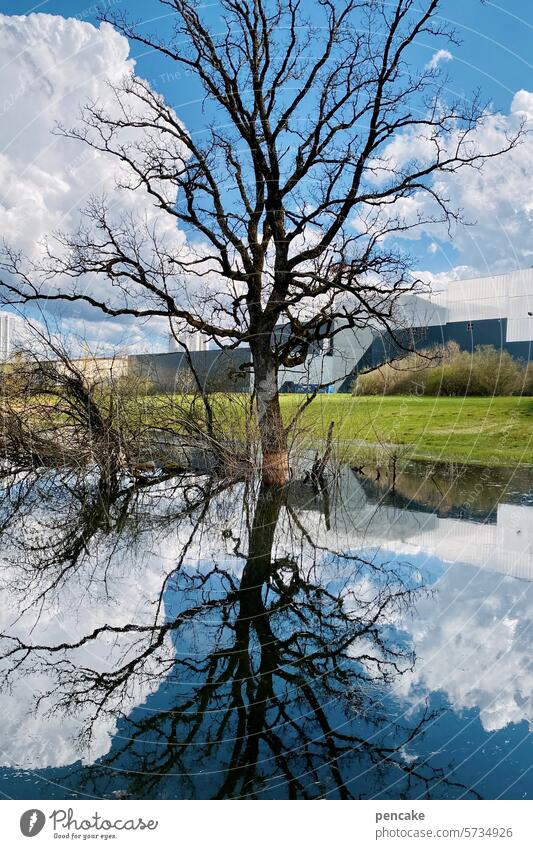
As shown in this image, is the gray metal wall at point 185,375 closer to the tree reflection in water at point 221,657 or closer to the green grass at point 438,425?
the green grass at point 438,425

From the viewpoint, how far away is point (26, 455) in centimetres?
1556

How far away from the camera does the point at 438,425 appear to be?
2142 centimetres

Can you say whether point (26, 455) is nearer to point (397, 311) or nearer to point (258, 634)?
point (397, 311)

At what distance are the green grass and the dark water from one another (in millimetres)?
8684

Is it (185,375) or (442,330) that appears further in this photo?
(442,330)

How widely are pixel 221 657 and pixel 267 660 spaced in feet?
1.18

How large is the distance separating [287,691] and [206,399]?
33.3ft

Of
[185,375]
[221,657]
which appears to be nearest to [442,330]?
[185,375]

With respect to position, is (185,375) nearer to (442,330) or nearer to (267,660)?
(442,330)

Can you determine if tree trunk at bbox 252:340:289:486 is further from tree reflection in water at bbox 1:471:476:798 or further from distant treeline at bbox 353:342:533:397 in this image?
distant treeline at bbox 353:342:533:397

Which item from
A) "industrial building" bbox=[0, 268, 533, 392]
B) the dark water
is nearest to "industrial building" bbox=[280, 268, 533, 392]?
"industrial building" bbox=[0, 268, 533, 392]

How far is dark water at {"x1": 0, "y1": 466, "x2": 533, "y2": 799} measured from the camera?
372 centimetres
